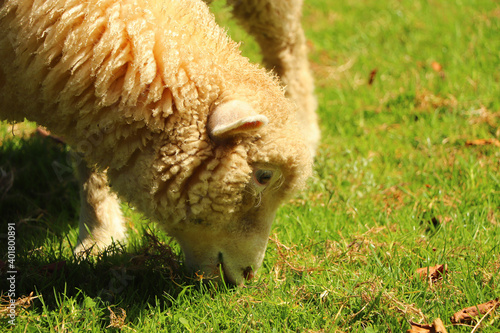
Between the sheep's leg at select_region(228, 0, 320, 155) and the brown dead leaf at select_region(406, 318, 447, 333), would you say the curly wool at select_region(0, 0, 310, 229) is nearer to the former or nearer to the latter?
the brown dead leaf at select_region(406, 318, 447, 333)

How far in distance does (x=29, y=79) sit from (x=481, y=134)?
3437mm

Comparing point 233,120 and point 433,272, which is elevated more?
point 233,120

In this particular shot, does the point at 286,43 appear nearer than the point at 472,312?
No

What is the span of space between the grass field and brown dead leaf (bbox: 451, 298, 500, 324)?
3 centimetres

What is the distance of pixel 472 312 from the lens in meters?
2.45

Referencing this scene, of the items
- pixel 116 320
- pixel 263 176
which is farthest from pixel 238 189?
pixel 116 320

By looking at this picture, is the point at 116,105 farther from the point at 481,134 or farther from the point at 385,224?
the point at 481,134

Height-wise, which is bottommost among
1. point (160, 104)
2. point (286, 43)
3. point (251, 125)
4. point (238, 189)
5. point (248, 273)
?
point (248, 273)

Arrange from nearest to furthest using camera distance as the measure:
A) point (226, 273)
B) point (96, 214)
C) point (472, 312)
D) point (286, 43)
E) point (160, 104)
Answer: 1. point (160, 104)
2. point (472, 312)
3. point (226, 273)
4. point (96, 214)
5. point (286, 43)

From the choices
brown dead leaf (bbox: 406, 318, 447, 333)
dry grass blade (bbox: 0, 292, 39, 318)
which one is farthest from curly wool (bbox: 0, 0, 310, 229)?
brown dead leaf (bbox: 406, 318, 447, 333)

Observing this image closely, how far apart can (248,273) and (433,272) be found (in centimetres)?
97

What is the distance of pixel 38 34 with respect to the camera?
2375 millimetres

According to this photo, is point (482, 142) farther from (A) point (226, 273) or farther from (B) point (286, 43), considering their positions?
(A) point (226, 273)

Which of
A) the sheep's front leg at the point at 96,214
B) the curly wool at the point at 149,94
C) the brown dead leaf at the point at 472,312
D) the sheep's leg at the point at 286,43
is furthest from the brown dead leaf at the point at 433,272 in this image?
the sheep's front leg at the point at 96,214
